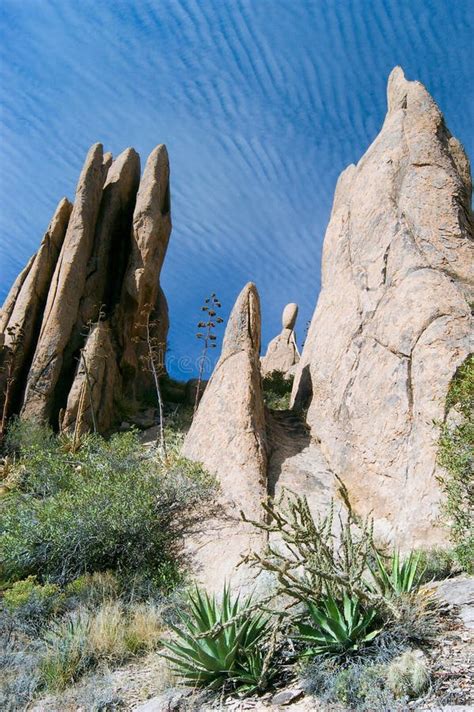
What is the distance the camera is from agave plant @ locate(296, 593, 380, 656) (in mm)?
5141

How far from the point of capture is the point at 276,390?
74.7 ft

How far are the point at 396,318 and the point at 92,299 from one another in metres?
13.6

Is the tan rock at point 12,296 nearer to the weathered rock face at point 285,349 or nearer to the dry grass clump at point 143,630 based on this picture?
the weathered rock face at point 285,349

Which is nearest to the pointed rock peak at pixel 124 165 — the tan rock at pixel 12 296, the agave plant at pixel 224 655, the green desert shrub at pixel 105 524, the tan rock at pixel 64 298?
the tan rock at pixel 64 298

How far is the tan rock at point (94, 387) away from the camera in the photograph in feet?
62.8

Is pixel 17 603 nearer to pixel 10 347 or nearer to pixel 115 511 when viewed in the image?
pixel 115 511

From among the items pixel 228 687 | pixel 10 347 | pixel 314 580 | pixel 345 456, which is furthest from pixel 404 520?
pixel 10 347

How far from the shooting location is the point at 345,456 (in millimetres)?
11617

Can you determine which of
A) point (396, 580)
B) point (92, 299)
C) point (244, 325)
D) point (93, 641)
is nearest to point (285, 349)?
point (92, 299)

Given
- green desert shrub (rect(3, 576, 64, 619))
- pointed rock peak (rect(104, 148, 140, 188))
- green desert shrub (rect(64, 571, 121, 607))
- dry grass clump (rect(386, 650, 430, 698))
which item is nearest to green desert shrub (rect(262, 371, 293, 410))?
pointed rock peak (rect(104, 148, 140, 188))

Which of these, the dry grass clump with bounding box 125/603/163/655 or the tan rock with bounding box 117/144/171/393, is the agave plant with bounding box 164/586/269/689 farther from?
the tan rock with bounding box 117/144/171/393

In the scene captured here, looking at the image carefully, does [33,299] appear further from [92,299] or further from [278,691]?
[278,691]

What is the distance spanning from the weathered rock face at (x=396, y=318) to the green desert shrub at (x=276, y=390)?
4962 millimetres

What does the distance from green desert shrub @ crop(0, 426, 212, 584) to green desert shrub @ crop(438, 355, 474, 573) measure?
4.50 meters
